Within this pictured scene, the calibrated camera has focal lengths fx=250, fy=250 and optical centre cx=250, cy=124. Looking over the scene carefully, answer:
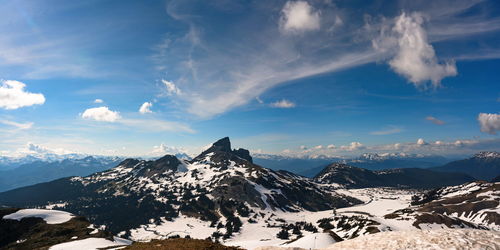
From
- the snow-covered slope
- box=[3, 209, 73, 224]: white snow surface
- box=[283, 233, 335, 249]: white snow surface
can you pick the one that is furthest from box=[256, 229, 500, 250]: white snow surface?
box=[3, 209, 73, 224]: white snow surface

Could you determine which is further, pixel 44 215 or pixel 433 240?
pixel 44 215

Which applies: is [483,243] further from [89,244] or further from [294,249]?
[89,244]

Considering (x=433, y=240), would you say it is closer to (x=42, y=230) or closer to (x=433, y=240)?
(x=433, y=240)

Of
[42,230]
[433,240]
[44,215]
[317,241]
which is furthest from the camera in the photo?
[44,215]

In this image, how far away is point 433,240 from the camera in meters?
19.4

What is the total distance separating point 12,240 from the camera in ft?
358

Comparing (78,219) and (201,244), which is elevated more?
(201,244)

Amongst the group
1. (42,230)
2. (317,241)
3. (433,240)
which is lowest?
(317,241)

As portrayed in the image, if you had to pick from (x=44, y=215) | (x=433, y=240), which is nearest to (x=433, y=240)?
(x=433, y=240)

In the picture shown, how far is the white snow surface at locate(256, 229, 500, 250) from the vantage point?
60.6 feet

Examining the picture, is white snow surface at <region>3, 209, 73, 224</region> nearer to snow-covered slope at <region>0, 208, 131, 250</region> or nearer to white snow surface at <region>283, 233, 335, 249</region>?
snow-covered slope at <region>0, 208, 131, 250</region>

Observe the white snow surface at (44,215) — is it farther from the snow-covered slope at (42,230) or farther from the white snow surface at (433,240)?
the white snow surface at (433,240)

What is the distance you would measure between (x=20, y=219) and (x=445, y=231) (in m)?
168

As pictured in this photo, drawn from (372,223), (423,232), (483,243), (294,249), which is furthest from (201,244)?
(372,223)
